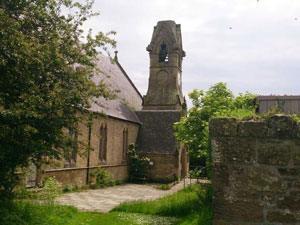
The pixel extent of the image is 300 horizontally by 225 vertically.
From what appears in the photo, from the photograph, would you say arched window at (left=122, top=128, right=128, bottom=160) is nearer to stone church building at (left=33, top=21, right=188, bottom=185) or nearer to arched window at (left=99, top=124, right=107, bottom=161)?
stone church building at (left=33, top=21, right=188, bottom=185)

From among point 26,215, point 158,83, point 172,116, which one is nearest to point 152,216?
point 26,215

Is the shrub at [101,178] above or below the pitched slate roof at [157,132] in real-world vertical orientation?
below

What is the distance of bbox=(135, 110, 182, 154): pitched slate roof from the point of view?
2722 centimetres

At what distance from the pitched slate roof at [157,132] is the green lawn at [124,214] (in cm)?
1588

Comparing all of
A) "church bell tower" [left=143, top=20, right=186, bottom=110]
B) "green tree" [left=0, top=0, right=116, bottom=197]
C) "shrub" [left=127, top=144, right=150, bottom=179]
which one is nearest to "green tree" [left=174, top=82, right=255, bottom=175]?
"green tree" [left=0, top=0, right=116, bottom=197]

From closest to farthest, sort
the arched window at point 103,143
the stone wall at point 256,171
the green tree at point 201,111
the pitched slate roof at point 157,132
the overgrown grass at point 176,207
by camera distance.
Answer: the stone wall at point 256,171 < the overgrown grass at point 176,207 < the green tree at point 201,111 < the arched window at point 103,143 < the pitched slate roof at point 157,132

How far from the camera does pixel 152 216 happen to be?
10.1 metres

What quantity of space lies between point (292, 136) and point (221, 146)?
2.59 ft

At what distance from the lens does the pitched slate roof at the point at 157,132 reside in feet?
89.3

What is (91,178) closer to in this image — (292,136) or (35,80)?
(35,80)

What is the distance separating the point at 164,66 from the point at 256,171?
1336 inches

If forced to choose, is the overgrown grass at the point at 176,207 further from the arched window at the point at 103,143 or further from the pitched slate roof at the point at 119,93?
the arched window at the point at 103,143

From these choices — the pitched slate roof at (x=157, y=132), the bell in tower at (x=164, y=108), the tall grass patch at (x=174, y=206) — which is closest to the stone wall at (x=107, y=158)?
the pitched slate roof at (x=157, y=132)

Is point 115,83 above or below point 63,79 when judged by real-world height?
above
